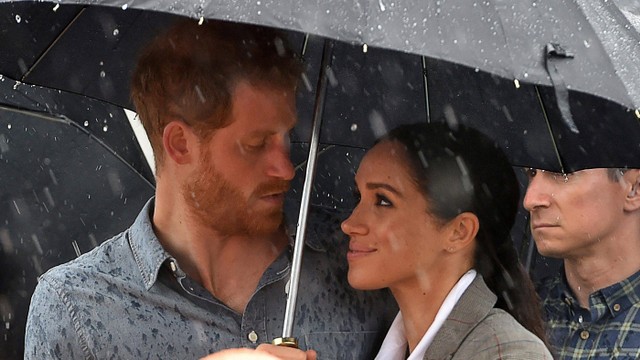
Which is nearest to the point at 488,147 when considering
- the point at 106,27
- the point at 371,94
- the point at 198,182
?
the point at 371,94

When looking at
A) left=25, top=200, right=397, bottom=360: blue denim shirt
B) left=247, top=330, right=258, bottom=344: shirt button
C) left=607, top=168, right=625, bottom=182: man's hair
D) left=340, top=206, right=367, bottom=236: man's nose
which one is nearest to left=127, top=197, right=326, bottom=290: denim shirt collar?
left=25, top=200, right=397, bottom=360: blue denim shirt

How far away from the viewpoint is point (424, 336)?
370 centimetres

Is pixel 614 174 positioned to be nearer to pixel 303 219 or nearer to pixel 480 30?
pixel 303 219

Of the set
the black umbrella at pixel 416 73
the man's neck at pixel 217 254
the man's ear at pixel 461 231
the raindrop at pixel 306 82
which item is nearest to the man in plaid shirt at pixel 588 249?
the black umbrella at pixel 416 73

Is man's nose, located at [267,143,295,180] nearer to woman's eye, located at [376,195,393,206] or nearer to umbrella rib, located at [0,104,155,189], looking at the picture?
woman's eye, located at [376,195,393,206]

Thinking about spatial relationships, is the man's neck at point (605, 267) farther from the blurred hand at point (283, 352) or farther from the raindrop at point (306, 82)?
the blurred hand at point (283, 352)

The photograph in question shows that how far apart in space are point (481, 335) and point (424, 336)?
7.9 inches

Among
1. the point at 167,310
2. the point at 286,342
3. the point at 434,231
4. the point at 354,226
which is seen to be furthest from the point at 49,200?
the point at 286,342

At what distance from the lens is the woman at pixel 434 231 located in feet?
12.3

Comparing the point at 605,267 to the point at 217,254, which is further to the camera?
the point at 605,267

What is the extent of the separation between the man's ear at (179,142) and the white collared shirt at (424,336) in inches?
33.3

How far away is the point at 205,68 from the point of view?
3.84 meters

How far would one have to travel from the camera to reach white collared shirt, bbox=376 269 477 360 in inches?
145

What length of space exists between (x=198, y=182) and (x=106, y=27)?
762mm
